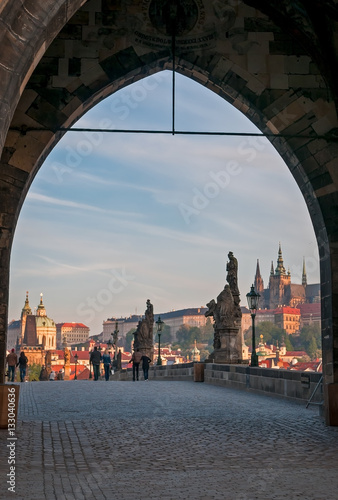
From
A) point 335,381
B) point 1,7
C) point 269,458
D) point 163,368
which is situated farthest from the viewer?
point 163,368

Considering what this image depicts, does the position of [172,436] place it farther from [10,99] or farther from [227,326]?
[227,326]

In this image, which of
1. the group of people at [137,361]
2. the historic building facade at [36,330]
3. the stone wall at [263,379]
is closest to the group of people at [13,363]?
the group of people at [137,361]

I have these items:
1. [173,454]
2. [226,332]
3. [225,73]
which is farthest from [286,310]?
[173,454]

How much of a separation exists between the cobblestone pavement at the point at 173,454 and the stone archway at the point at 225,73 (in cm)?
179

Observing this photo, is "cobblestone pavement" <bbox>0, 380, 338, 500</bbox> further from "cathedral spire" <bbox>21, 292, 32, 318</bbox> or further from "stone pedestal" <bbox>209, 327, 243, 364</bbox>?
"cathedral spire" <bbox>21, 292, 32, 318</bbox>

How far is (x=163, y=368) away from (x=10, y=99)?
23.9m

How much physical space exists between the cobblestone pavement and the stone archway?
1794 mm

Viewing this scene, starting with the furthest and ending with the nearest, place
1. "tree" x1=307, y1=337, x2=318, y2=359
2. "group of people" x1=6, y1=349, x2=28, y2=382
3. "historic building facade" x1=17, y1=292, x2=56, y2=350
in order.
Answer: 1. "tree" x1=307, y1=337, x2=318, y2=359
2. "historic building facade" x1=17, y1=292, x2=56, y2=350
3. "group of people" x1=6, y1=349, x2=28, y2=382

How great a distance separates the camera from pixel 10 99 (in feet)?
16.1

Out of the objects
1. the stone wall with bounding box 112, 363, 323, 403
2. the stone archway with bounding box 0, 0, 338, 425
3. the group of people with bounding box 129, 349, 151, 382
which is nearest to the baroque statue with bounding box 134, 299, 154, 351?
the group of people with bounding box 129, 349, 151, 382

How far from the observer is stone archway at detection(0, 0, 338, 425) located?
1032 cm

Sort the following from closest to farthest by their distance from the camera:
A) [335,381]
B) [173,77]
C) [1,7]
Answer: [1,7]
[335,381]
[173,77]

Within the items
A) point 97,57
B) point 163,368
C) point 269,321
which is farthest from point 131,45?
point 269,321

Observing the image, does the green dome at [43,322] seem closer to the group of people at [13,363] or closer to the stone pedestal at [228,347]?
the group of people at [13,363]
